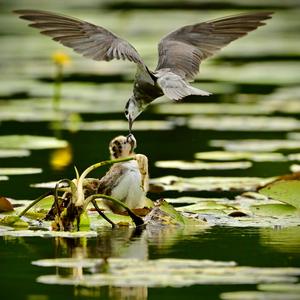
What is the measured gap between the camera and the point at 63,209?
287 inches

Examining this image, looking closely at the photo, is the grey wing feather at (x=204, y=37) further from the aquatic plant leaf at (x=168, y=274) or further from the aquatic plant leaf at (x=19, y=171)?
the aquatic plant leaf at (x=168, y=274)

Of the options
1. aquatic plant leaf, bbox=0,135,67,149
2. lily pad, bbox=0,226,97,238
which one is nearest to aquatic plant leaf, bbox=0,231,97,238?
lily pad, bbox=0,226,97,238

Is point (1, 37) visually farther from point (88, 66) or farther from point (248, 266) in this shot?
point (248, 266)

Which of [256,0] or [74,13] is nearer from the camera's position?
[74,13]

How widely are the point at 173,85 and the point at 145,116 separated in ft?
19.0

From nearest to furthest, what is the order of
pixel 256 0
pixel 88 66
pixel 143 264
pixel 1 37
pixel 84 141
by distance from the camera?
1. pixel 143 264
2. pixel 84 141
3. pixel 88 66
4. pixel 1 37
5. pixel 256 0

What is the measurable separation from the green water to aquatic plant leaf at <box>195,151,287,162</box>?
117 millimetres

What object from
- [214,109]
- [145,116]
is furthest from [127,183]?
[214,109]

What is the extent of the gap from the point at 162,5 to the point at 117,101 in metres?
12.4

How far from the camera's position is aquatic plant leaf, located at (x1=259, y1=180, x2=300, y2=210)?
798cm

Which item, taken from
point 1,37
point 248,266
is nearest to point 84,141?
point 248,266

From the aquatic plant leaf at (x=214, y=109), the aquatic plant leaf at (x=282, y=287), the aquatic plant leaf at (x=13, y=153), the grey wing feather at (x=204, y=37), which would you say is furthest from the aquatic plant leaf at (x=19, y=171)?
the aquatic plant leaf at (x=282, y=287)

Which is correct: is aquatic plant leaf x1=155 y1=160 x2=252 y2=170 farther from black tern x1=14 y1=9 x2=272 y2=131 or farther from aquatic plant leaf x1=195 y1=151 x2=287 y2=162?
black tern x1=14 y1=9 x2=272 y2=131

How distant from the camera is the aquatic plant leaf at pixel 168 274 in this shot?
18.5 feet
